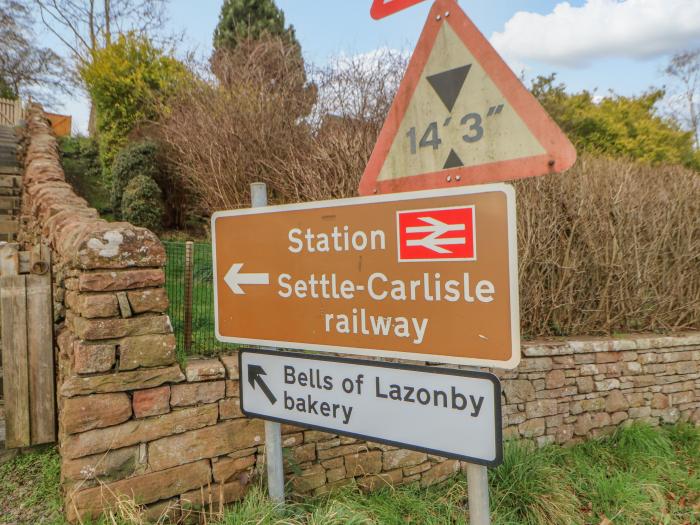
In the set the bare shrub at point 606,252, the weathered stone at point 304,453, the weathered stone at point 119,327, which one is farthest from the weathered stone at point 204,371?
the bare shrub at point 606,252

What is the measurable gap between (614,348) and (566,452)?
129 centimetres

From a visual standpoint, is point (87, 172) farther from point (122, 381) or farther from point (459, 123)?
point (459, 123)

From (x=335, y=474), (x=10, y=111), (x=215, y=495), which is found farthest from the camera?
(x=10, y=111)

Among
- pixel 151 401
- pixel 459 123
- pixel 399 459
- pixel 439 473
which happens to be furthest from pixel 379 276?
pixel 439 473

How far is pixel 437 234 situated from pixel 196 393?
185 cm

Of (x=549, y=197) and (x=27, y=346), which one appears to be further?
(x=549, y=197)

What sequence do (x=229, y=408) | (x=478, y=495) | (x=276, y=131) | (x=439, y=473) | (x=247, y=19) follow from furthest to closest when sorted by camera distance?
(x=247, y=19) → (x=276, y=131) → (x=439, y=473) → (x=229, y=408) → (x=478, y=495)

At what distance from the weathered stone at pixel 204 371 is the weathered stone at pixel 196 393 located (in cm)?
3

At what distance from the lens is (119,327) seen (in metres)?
2.52

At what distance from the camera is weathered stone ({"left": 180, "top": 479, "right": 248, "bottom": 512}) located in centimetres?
262

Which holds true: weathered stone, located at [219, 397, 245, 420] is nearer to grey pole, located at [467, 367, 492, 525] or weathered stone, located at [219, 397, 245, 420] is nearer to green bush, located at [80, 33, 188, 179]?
grey pole, located at [467, 367, 492, 525]

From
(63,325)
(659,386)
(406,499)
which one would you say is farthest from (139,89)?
(659,386)

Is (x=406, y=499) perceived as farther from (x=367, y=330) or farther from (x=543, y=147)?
(x=543, y=147)

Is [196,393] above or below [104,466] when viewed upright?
above
